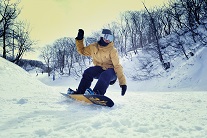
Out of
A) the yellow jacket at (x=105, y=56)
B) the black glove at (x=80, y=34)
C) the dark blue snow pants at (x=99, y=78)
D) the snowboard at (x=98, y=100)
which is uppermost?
the black glove at (x=80, y=34)

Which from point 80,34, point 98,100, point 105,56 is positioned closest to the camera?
point 98,100

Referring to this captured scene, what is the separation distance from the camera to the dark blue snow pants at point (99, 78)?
3.79 meters

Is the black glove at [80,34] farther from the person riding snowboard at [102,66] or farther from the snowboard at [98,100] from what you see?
the snowboard at [98,100]

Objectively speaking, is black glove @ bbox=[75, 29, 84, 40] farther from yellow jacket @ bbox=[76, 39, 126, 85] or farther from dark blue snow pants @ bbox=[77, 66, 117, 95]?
dark blue snow pants @ bbox=[77, 66, 117, 95]

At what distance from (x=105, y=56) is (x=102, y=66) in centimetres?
25

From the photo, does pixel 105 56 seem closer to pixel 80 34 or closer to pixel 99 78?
pixel 99 78

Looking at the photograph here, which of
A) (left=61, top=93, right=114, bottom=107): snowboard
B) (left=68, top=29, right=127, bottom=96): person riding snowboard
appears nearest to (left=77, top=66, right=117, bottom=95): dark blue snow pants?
(left=68, top=29, right=127, bottom=96): person riding snowboard

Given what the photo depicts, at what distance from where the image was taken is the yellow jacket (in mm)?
3949

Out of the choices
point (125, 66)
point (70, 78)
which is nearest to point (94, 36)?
point (70, 78)

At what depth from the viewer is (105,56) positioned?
4.11 metres

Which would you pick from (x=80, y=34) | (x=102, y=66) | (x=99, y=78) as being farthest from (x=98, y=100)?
(x=80, y=34)

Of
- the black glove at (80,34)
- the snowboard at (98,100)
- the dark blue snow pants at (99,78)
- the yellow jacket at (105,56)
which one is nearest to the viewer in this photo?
the snowboard at (98,100)

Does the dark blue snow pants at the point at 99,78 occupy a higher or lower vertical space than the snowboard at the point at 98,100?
higher

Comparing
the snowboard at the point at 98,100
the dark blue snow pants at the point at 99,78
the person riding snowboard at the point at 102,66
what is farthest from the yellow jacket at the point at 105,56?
the snowboard at the point at 98,100
